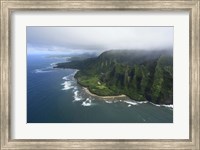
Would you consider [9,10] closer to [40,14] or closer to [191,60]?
[40,14]

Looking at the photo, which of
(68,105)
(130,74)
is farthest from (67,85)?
(130,74)

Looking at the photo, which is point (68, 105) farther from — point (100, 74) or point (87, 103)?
point (100, 74)

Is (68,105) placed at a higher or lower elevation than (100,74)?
lower

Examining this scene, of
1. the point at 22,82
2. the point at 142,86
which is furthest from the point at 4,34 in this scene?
the point at 142,86

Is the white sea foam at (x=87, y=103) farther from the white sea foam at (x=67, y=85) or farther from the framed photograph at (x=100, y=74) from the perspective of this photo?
the white sea foam at (x=67, y=85)

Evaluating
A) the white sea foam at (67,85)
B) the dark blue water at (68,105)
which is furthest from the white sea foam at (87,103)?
the white sea foam at (67,85)

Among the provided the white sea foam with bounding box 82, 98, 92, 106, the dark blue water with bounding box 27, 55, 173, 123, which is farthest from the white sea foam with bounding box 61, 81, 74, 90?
the white sea foam with bounding box 82, 98, 92, 106
